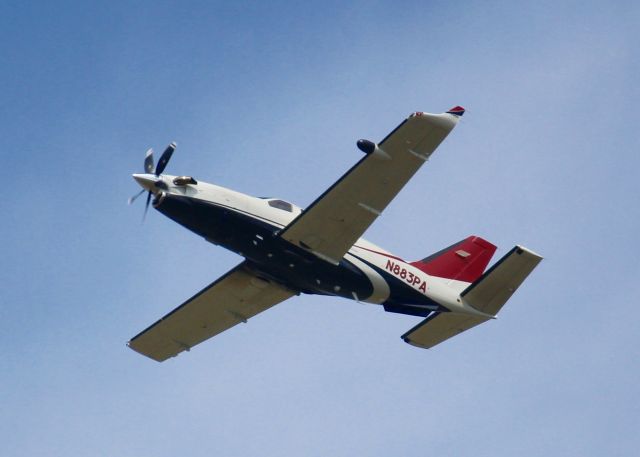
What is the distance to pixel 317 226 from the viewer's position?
39812 millimetres

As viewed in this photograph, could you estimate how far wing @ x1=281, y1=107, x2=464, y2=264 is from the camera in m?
37.1

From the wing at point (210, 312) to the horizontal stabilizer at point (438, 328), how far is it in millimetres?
5396

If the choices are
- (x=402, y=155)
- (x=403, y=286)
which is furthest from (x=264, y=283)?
(x=402, y=155)

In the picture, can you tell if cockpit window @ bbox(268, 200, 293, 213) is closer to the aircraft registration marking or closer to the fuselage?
the fuselage

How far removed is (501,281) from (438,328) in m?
3.48

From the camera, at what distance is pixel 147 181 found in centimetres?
3997

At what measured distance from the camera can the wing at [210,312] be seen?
4419 centimetres

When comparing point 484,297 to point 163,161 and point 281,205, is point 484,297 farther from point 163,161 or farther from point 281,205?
point 163,161

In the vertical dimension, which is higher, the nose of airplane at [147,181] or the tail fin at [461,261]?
the tail fin at [461,261]

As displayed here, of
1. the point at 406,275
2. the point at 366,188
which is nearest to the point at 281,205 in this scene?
the point at 366,188

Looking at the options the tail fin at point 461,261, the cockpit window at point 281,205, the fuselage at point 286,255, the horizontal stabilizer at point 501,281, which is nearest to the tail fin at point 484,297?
the horizontal stabilizer at point 501,281

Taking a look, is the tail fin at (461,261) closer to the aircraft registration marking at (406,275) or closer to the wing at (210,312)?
the aircraft registration marking at (406,275)

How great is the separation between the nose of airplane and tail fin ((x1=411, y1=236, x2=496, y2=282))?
38.5 ft

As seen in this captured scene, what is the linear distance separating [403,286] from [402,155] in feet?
23.8
